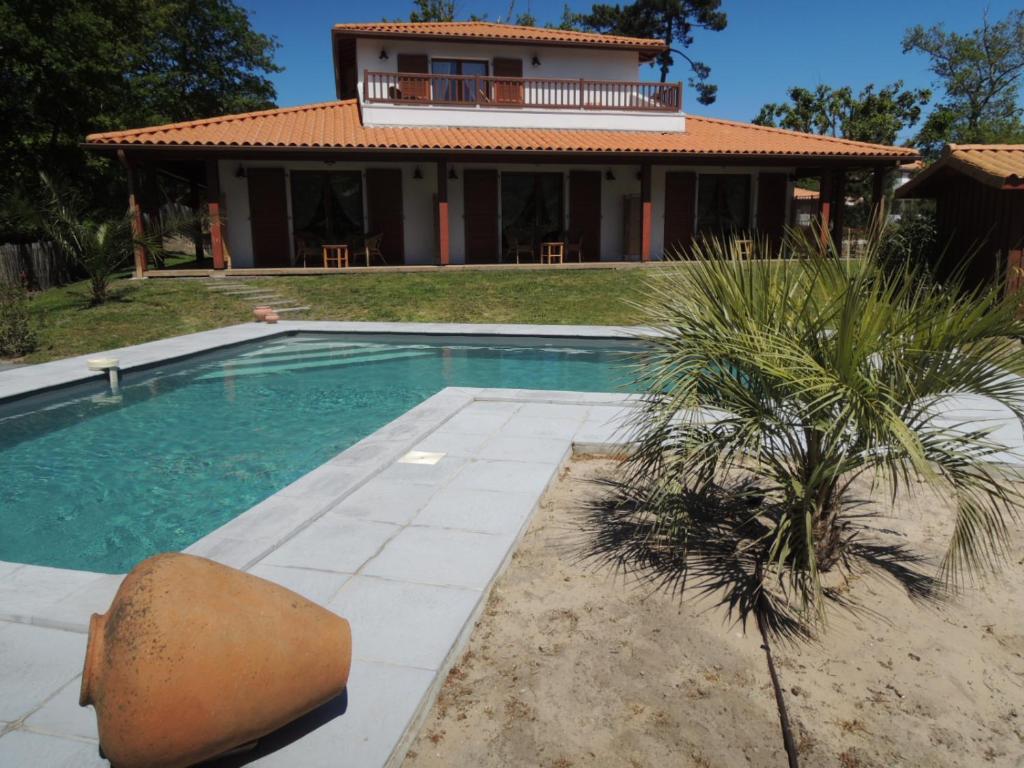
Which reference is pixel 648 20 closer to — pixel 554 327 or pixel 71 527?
pixel 554 327

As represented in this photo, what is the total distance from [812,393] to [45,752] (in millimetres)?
3054

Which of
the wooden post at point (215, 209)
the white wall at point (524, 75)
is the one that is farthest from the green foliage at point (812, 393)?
the white wall at point (524, 75)

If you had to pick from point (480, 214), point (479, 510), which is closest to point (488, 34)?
point (480, 214)

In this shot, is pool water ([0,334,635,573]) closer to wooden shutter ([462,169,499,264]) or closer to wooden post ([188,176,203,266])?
wooden post ([188,176,203,266])

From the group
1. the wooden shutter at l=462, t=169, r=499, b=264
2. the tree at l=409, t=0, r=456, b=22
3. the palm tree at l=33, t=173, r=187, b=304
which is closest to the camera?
the palm tree at l=33, t=173, r=187, b=304

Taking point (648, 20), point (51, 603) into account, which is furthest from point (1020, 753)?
point (648, 20)

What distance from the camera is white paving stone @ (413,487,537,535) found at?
414 cm

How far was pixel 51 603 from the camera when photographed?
3.23m

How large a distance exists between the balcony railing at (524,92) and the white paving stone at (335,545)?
16630 mm

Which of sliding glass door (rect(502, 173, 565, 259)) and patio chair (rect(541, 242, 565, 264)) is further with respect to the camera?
sliding glass door (rect(502, 173, 565, 259))

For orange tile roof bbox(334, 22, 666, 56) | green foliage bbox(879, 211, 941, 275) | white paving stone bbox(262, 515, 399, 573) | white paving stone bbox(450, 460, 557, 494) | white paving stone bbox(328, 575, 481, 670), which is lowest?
white paving stone bbox(450, 460, 557, 494)

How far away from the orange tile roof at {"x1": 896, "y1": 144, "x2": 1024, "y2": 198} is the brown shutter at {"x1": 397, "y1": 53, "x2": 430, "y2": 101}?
39.2ft

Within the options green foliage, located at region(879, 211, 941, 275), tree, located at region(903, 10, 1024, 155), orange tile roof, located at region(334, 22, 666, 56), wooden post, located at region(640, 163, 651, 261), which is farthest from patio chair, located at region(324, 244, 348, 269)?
tree, located at region(903, 10, 1024, 155)

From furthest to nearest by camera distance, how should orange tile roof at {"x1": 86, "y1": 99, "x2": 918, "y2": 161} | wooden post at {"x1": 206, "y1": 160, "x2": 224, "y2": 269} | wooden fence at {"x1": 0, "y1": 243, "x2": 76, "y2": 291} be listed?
wooden post at {"x1": 206, "y1": 160, "x2": 224, "y2": 269} → orange tile roof at {"x1": 86, "y1": 99, "x2": 918, "y2": 161} → wooden fence at {"x1": 0, "y1": 243, "x2": 76, "y2": 291}
